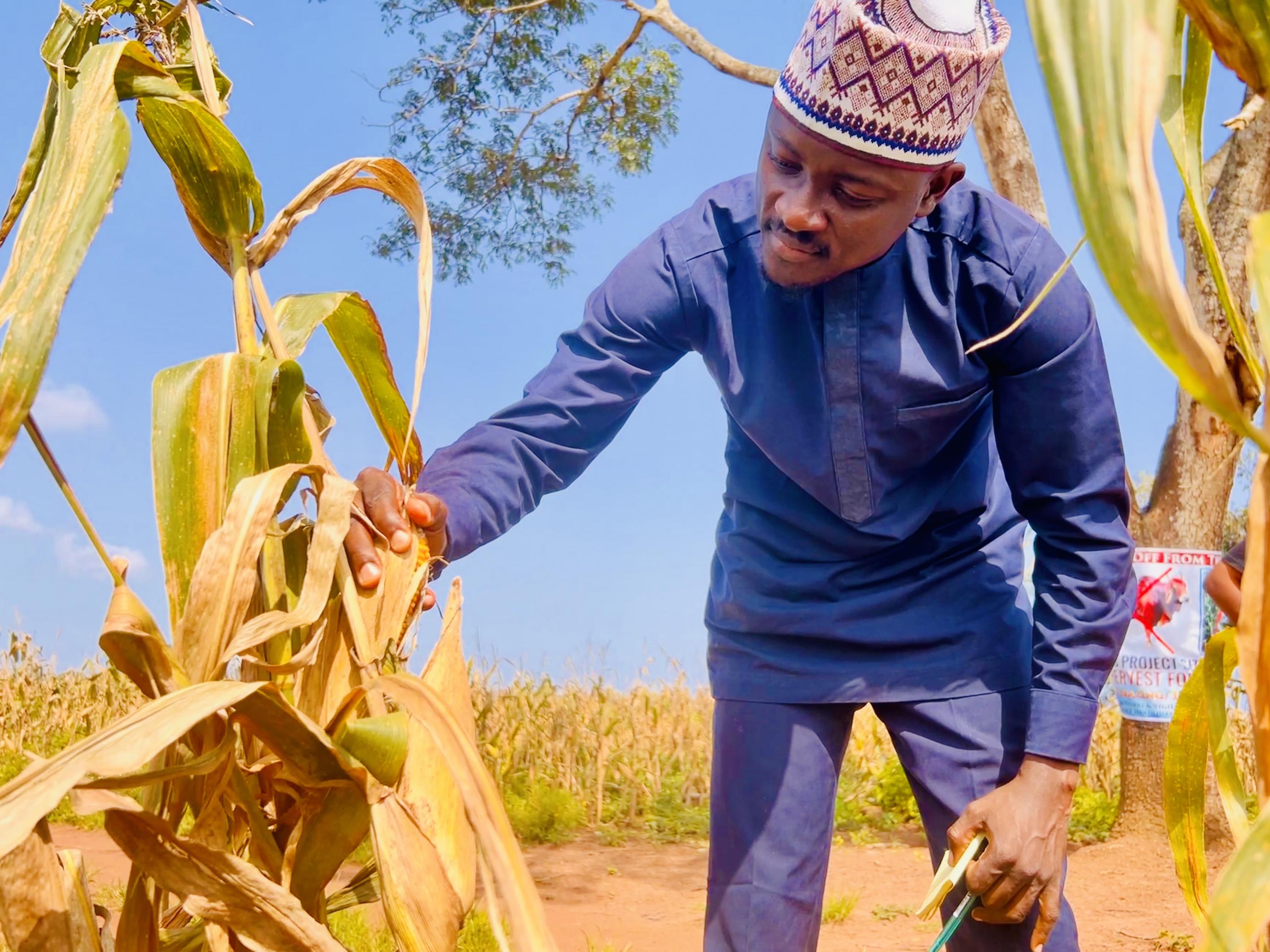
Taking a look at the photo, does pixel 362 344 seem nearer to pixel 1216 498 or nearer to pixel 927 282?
pixel 927 282

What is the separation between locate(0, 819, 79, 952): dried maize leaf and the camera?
0.91 meters

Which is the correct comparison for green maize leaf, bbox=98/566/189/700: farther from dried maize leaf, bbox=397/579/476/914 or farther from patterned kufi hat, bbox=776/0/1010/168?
patterned kufi hat, bbox=776/0/1010/168

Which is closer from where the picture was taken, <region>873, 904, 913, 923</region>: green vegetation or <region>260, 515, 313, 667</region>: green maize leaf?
<region>260, 515, 313, 667</region>: green maize leaf

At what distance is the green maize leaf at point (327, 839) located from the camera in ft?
3.30

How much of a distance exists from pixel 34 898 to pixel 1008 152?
4.40 meters

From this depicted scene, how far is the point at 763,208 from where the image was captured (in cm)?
156

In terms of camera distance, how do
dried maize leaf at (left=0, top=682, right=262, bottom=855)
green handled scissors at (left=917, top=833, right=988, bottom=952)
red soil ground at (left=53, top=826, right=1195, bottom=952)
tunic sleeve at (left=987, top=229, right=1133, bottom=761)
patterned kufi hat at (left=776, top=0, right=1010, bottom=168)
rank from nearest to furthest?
dried maize leaf at (left=0, top=682, right=262, bottom=855) → green handled scissors at (left=917, top=833, right=988, bottom=952) → patterned kufi hat at (left=776, top=0, right=1010, bottom=168) → tunic sleeve at (left=987, top=229, right=1133, bottom=761) → red soil ground at (left=53, top=826, right=1195, bottom=952)

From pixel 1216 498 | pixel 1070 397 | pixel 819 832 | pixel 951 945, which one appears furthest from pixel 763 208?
pixel 1216 498

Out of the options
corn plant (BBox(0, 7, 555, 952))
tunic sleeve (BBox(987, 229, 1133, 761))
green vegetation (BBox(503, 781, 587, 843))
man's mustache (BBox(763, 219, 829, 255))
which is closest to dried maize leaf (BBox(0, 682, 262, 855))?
corn plant (BBox(0, 7, 555, 952))

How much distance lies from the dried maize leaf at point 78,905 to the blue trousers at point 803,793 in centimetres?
91

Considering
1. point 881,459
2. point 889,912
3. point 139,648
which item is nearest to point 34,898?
point 139,648

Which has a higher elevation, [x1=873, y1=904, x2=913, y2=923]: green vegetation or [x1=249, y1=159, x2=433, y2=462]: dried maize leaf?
[x1=249, y1=159, x2=433, y2=462]: dried maize leaf

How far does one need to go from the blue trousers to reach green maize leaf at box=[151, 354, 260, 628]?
0.95 metres

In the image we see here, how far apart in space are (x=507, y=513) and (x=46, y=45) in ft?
2.38
